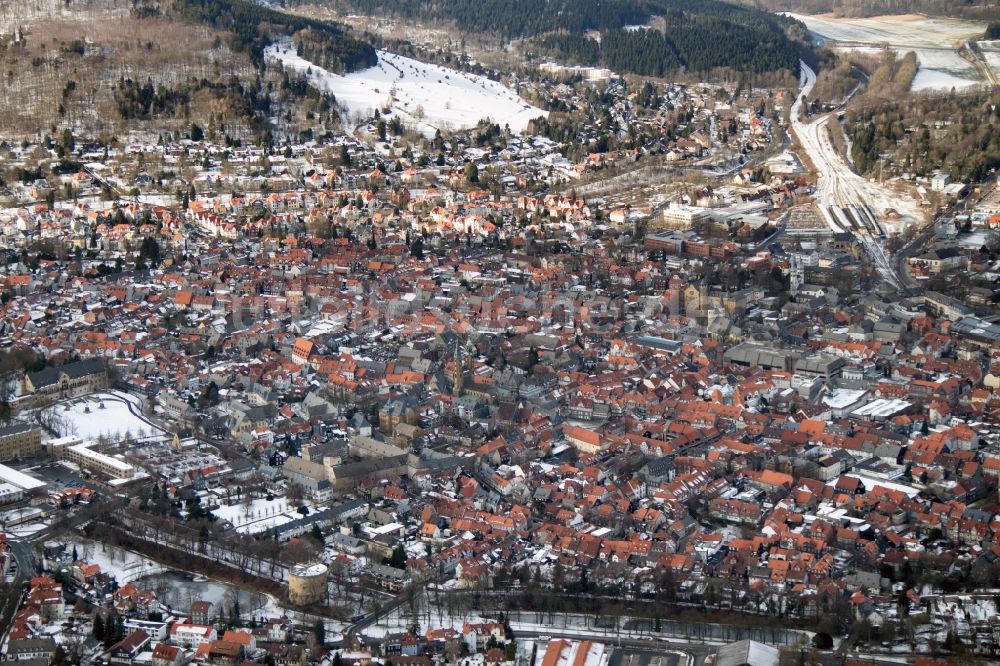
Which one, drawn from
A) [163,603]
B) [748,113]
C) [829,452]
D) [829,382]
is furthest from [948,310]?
[748,113]

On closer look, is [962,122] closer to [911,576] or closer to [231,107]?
[231,107]

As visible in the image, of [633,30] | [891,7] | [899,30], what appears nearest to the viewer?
[633,30]

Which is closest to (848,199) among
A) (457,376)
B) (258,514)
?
(457,376)

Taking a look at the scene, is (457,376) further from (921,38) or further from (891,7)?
(891,7)

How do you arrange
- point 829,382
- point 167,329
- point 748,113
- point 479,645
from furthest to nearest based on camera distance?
point 748,113
point 167,329
point 829,382
point 479,645

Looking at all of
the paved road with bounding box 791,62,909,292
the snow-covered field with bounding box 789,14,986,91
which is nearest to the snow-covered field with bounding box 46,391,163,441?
the paved road with bounding box 791,62,909,292
